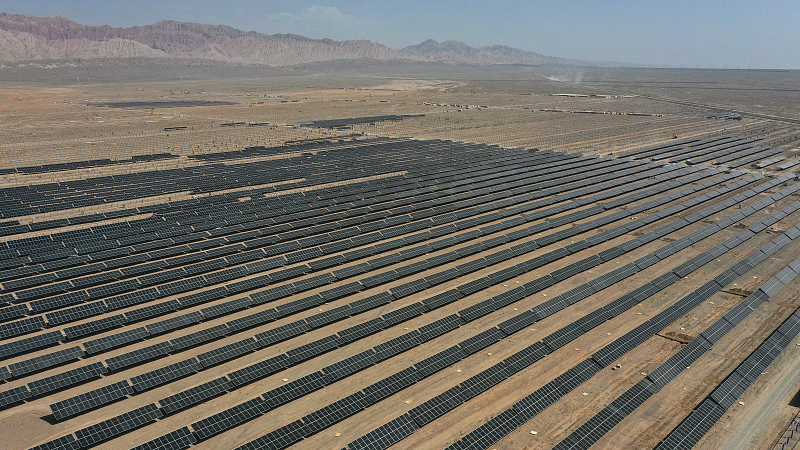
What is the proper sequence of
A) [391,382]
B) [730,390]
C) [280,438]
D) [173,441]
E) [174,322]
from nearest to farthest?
[173,441]
[280,438]
[730,390]
[391,382]
[174,322]

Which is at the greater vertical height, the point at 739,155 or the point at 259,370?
the point at 739,155

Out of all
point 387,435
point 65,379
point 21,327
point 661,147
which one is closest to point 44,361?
point 65,379

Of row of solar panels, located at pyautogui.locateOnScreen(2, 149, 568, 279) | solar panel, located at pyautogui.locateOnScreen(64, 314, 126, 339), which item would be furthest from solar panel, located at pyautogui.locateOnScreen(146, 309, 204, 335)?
row of solar panels, located at pyautogui.locateOnScreen(2, 149, 568, 279)

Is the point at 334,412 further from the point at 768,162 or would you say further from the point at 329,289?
the point at 768,162

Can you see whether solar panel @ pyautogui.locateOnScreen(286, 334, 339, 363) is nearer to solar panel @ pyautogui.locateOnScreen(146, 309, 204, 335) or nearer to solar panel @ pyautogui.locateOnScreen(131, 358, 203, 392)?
solar panel @ pyautogui.locateOnScreen(131, 358, 203, 392)

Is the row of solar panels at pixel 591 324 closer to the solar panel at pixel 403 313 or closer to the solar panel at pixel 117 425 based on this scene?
the solar panel at pixel 403 313

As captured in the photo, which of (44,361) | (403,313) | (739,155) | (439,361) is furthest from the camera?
(739,155)

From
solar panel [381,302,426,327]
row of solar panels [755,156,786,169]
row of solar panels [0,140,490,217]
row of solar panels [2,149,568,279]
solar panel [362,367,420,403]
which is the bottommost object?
solar panel [362,367,420,403]
